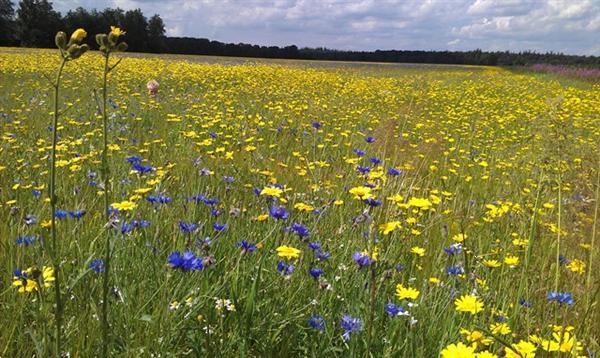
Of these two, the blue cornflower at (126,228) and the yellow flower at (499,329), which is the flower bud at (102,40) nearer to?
the blue cornflower at (126,228)

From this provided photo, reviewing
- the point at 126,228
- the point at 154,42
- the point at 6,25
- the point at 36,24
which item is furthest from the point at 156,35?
the point at 126,228

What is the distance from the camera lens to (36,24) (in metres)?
43.3

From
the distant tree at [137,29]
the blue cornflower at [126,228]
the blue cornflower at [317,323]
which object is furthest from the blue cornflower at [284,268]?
the distant tree at [137,29]

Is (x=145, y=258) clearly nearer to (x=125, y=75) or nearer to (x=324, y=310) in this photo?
(x=324, y=310)

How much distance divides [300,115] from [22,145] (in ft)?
11.8

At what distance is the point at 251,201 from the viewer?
2965 mm

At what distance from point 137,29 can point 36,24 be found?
28.2ft

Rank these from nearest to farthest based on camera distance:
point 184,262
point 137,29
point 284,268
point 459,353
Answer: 1. point 459,353
2. point 184,262
3. point 284,268
4. point 137,29

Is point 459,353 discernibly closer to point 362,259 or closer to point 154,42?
point 362,259

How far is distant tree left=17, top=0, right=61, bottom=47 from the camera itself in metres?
41.7

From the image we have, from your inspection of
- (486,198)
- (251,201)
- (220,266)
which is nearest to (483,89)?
(486,198)

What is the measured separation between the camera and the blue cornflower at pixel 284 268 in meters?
1.73

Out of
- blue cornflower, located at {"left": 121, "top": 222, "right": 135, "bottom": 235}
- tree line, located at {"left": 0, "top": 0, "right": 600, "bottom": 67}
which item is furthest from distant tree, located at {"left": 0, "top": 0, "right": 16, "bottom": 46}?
blue cornflower, located at {"left": 121, "top": 222, "right": 135, "bottom": 235}

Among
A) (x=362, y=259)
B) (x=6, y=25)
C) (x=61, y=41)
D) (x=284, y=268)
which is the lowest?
(x=284, y=268)
